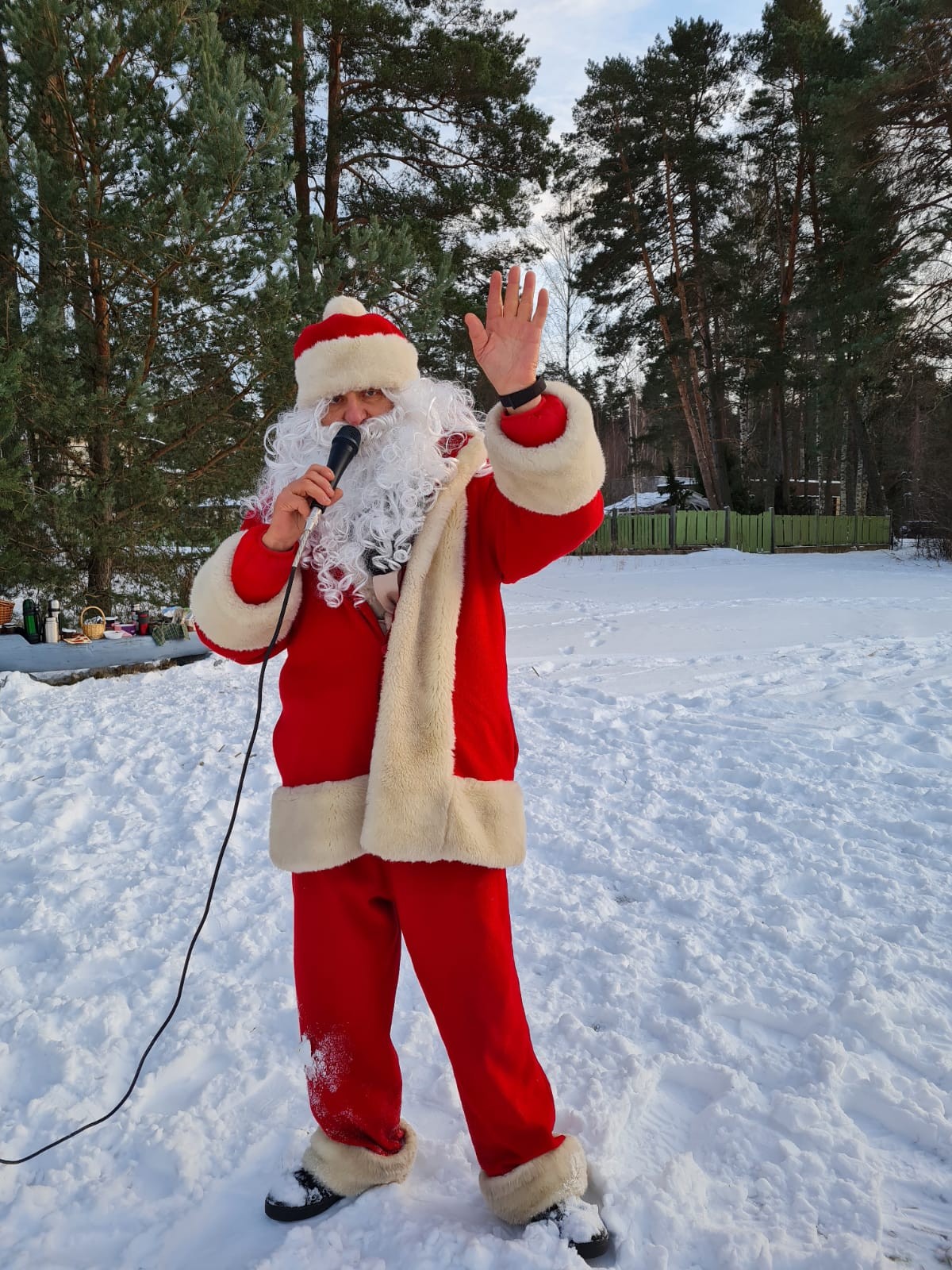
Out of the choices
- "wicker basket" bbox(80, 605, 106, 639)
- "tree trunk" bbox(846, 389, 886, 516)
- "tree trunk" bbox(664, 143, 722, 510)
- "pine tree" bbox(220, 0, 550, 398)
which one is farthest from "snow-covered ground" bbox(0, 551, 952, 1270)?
"tree trunk" bbox(846, 389, 886, 516)

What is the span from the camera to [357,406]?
1.80 metres

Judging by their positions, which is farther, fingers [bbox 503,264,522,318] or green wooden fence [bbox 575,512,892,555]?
green wooden fence [bbox 575,512,892,555]

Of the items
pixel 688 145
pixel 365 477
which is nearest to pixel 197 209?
pixel 365 477

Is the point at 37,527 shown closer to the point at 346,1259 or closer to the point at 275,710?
the point at 275,710

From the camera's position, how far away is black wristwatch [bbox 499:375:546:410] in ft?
5.01

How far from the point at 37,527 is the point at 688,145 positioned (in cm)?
1788

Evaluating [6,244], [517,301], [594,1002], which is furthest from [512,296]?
[6,244]

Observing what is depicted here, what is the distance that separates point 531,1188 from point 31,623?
22.0 feet

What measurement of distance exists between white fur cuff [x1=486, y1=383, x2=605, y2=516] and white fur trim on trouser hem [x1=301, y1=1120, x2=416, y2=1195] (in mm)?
1356

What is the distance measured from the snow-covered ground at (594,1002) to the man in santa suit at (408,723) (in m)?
0.21

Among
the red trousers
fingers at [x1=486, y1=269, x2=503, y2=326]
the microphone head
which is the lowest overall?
the red trousers

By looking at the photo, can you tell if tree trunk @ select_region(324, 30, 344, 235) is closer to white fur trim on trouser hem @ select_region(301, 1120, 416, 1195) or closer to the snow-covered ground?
the snow-covered ground

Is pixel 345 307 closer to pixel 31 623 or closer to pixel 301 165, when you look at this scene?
pixel 31 623

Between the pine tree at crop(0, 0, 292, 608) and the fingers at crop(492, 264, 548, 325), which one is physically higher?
the pine tree at crop(0, 0, 292, 608)
